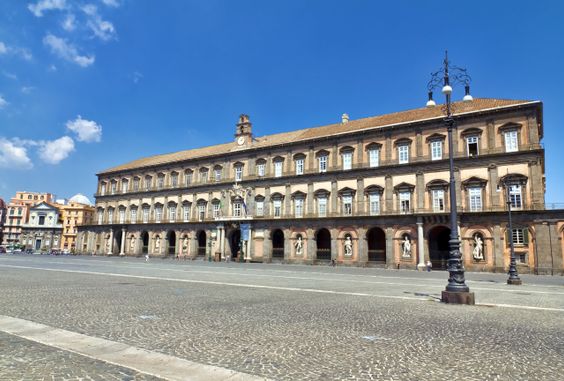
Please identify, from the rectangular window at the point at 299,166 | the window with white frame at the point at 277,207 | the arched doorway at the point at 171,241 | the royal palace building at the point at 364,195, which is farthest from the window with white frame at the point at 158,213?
the rectangular window at the point at 299,166

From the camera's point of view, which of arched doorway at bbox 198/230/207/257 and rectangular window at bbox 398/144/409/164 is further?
arched doorway at bbox 198/230/207/257

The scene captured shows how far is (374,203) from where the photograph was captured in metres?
40.0

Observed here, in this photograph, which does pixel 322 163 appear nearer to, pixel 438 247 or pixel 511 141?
pixel 438 247

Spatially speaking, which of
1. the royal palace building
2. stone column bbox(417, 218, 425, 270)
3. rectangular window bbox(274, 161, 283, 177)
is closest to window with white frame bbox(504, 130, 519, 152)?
the royal palace building

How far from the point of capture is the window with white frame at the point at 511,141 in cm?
3381

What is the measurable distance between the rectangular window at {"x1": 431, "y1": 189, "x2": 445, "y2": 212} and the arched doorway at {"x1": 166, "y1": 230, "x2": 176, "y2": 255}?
36.5 m

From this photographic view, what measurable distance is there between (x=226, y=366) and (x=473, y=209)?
35.0 metres

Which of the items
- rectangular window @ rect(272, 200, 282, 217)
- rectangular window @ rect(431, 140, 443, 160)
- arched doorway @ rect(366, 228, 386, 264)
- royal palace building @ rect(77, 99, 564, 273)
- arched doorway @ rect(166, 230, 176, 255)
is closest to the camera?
royal palace building @ rect(77, 99, 564, 273)

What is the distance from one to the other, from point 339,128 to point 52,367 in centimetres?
4364

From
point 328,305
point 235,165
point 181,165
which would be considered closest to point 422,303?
point 328,305

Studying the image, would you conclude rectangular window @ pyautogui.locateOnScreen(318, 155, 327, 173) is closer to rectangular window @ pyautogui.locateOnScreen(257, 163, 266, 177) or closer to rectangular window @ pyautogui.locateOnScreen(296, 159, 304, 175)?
rectangular window @ pyautogui.locateOnScreen(296, 159, 304, 175)

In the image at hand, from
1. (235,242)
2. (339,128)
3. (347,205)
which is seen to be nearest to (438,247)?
(347,205)

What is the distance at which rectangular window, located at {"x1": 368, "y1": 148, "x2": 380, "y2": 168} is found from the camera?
4056 centimetres

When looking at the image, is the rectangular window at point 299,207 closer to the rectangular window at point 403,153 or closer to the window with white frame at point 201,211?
the rectangular window at point 403,153
